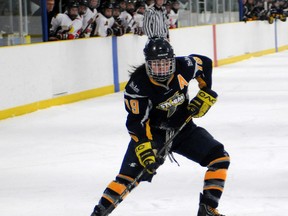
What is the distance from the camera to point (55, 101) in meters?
11.6

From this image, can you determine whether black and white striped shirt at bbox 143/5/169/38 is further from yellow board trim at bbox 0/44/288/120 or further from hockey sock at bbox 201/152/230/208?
hockey sock at bbox 201/152/230/208

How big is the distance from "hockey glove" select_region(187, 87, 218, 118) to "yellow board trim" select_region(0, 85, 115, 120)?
5.93 m

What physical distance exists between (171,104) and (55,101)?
24.0 ft

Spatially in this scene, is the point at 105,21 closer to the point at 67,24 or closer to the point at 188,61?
the point at 67,24

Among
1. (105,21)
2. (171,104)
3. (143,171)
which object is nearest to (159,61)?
(171,104)

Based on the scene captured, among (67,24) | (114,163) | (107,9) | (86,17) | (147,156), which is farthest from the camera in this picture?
(107,9)

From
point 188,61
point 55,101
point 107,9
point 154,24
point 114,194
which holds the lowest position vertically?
point 55,101

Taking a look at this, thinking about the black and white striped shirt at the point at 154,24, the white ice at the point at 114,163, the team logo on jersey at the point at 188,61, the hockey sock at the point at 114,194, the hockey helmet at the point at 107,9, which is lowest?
the white ice at the point at 114,163

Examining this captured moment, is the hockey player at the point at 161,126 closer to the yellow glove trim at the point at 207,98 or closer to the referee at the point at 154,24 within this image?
the yellow glove trim at the point at 207,98

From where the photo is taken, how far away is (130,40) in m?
14.3

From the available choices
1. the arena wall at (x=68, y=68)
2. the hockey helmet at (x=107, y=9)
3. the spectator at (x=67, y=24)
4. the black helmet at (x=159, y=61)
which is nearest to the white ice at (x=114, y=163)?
the arena wall at (x=68, y=68)

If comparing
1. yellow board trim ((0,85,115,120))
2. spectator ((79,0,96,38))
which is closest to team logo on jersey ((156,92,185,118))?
yellow board trim ((0,85,115,120))

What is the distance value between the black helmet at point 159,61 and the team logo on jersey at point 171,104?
0.13 m

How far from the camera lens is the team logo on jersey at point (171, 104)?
445 cm
